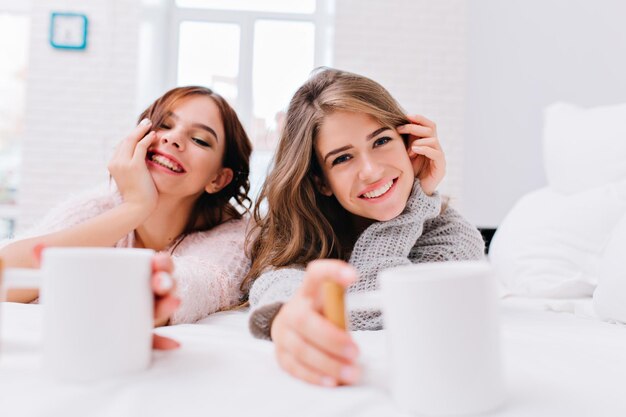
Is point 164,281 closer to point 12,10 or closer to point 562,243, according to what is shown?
point 562,243

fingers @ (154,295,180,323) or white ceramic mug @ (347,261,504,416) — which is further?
fingers @ (154,295,180,323)

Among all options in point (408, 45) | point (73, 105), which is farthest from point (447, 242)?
point (73, 105)

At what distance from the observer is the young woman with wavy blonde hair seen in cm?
107

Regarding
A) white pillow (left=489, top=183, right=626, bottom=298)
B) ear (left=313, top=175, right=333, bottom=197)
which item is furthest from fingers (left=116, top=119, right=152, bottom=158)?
white pillow (left=489, top=183, right=626, bottom=298)

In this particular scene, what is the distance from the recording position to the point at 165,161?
50.7 inches

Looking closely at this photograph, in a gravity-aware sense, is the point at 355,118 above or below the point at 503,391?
above

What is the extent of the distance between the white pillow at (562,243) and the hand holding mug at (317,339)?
0.96 m

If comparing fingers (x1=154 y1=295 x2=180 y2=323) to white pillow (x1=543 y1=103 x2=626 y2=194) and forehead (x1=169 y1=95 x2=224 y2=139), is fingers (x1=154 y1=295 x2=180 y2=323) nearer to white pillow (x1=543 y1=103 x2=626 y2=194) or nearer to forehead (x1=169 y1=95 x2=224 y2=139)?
forehead (x1=169 y1=95 x2=224 y2=139)

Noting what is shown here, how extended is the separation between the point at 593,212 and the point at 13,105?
3.52m

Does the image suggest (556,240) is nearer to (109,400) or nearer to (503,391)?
(503,391)

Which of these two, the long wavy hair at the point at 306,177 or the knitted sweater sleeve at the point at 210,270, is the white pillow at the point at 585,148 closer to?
the long wavy hair at the point at 306,177

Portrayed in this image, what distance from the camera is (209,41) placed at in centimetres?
370

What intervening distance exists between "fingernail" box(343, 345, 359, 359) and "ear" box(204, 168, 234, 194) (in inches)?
38.8

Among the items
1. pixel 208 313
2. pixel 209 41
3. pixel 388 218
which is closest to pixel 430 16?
pixel 209 41
